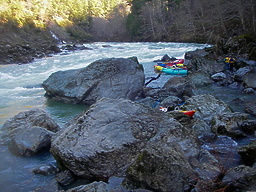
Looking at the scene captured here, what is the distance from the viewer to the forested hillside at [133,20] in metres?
27.9

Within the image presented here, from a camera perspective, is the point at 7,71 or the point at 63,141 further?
the point at 7,71

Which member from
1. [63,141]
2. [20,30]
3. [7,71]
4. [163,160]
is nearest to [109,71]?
[63,141]

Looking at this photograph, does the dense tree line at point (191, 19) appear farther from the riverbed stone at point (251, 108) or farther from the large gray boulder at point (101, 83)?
the large gray boulder at point (101, 83)

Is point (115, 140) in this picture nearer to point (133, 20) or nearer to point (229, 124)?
point (229, 124)

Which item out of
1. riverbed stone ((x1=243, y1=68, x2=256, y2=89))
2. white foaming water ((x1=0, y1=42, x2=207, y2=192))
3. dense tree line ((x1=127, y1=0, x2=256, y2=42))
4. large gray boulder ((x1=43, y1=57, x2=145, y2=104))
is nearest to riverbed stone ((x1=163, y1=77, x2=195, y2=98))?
large gray boulder ((x1=43, y1=57, x2=145, y2=104))

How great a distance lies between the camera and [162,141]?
4.49 metres

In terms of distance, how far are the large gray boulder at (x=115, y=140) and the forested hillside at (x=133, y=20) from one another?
14846 mm

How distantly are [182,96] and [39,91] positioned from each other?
630 cm

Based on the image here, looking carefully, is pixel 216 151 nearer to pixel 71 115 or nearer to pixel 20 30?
pixel 71 115

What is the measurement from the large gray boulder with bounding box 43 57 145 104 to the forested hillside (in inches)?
437

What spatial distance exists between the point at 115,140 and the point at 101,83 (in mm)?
5154

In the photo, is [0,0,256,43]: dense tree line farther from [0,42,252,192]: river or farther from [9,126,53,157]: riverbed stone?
[9,126,53,157]: riverbed stone

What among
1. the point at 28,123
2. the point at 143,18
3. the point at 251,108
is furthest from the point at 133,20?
the point at 28,123

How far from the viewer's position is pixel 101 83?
930 cm
